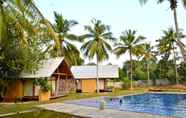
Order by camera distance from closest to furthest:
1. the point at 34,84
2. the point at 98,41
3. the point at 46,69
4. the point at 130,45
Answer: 1. the point at 34,84
2. the point at 46,69
3. the point at 98,41
4. the point at 130,45

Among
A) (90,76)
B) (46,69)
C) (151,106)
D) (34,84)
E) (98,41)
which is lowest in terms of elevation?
(151,106)

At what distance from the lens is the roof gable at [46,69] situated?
22.7 meters

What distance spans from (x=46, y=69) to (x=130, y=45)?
18695 mm

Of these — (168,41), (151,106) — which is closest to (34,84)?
(151,106)

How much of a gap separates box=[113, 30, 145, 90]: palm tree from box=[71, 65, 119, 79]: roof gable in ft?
15.2

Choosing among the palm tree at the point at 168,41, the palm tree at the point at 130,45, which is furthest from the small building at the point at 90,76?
the palm tree at the point at 168,41

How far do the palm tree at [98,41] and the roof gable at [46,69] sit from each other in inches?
294

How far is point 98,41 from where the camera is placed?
32.2 meters

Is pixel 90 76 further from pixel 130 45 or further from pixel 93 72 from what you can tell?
pixel 130 45

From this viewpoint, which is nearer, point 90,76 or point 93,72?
point 90,76

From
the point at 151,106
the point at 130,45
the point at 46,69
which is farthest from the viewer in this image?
the point at 130,45

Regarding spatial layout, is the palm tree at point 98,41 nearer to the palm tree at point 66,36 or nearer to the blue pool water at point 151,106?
the palm tree at point 66,36

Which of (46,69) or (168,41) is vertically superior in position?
(168,41)

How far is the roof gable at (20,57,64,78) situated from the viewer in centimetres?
2269
